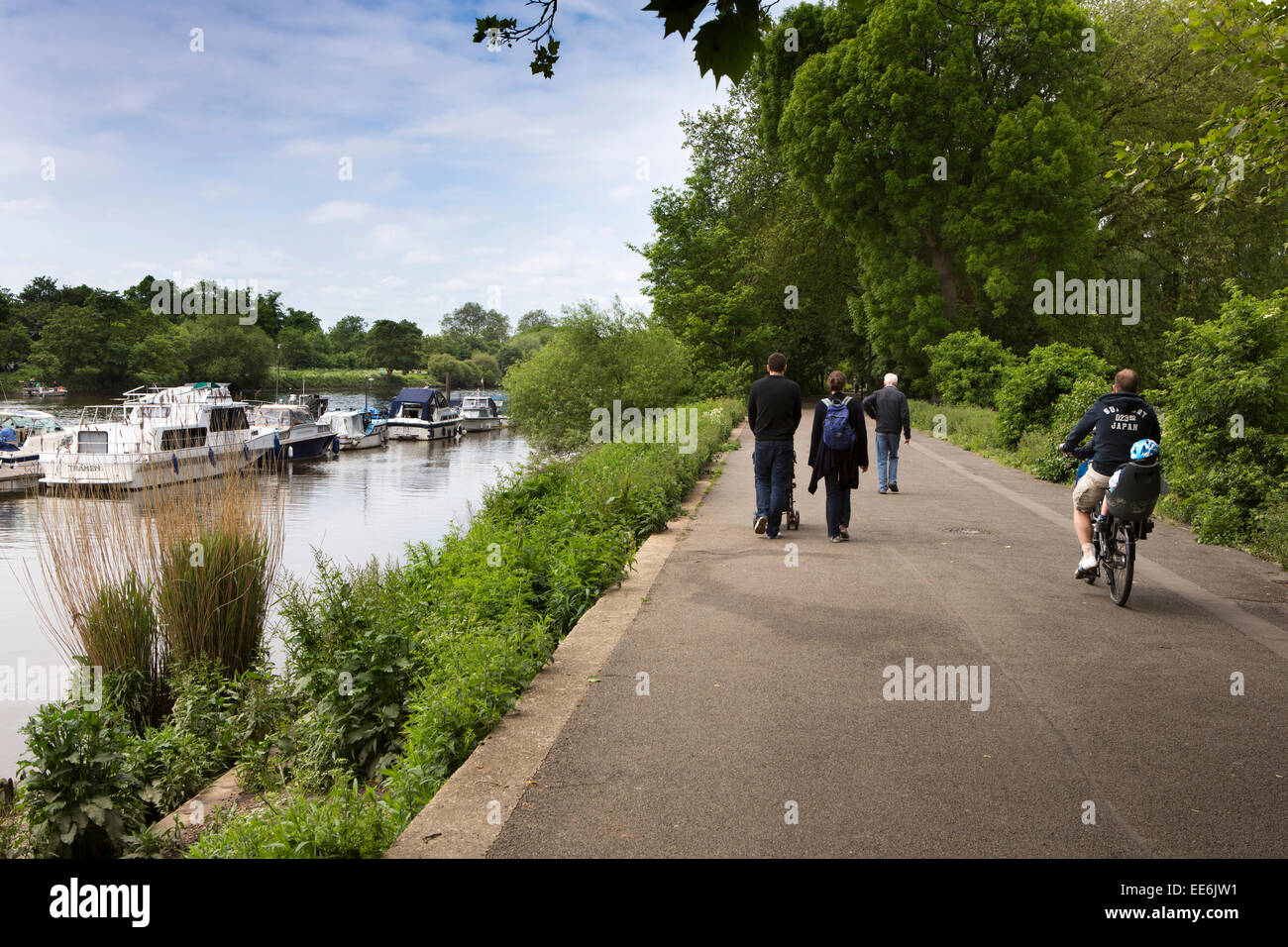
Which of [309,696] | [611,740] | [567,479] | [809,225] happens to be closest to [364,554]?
[567,479]

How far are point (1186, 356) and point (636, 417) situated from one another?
2395 centimetres

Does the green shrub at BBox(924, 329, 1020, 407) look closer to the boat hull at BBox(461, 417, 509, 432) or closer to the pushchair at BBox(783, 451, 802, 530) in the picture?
the pushchair at BBox(783, 451, 802, 530)

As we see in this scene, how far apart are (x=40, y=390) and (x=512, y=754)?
344 feet

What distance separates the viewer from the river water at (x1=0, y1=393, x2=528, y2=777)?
12.4 metres

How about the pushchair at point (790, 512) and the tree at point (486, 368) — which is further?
the tree at point (486, 368)

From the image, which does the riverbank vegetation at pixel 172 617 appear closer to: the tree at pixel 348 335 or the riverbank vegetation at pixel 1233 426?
the riverbank vegetation at pixel 1233 426

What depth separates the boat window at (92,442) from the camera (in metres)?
40.0

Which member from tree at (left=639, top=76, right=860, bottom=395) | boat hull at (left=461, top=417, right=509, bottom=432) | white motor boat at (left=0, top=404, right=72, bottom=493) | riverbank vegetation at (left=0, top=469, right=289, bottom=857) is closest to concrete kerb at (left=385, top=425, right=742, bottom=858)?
riverbank vegetation at (left=0, top=469, right=289, bottom=857)

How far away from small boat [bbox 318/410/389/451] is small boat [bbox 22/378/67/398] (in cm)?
4032

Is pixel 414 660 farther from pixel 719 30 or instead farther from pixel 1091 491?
pixel 1091 491

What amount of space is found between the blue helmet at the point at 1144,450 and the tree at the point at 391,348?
15162 cm

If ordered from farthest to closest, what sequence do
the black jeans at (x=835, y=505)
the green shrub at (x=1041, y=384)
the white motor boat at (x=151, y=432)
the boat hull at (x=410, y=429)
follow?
the boat hull at (x=410, y=429)
the white motor boat at (x=151, y=432)
the green shrub at (x=1041, y=384)
the black jeans at (x=835, y=505)

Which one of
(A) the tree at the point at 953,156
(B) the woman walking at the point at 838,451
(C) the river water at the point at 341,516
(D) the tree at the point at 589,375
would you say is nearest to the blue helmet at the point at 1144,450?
(B) the woman walking at the point at 838,451

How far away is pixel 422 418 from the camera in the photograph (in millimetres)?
79500
